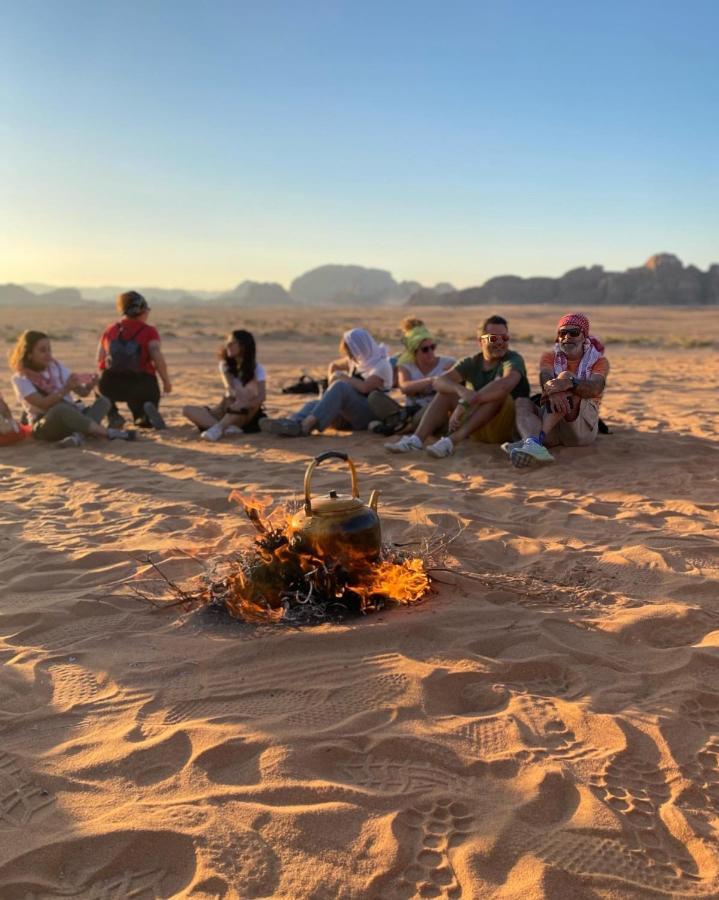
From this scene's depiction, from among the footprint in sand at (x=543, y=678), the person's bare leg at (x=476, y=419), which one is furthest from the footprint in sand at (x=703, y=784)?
the person's bare leg at (x=476, y=419)

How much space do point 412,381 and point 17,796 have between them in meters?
5.40

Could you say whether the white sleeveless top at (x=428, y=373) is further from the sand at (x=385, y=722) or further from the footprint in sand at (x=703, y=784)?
the footprint in sand at (x=703, y=784)

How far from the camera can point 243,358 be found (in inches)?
288

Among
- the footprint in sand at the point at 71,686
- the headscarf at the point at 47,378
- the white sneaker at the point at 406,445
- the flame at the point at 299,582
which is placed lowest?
the footprint in sand at the point at 71,686

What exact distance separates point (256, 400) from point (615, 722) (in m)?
5.70

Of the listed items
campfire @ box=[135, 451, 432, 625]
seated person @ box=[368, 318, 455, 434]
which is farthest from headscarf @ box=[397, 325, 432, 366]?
campfire @ box=[135, 451, 432, 625]

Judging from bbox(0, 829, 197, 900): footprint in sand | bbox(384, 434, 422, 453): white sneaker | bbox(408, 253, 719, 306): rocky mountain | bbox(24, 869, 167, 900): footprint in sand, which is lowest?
bbox(24, 869, 167, 900): footprint in sand

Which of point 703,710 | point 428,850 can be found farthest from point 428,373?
point 428,850

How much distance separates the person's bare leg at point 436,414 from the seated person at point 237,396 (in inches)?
74.9

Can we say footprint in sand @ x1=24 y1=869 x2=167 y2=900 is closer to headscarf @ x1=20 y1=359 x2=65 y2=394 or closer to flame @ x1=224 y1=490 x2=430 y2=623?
flame @ x1=224 y1=490 x2=430 y2=623

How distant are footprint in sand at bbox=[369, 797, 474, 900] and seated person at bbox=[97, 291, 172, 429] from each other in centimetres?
645

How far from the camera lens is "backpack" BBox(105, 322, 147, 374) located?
7.82 meters

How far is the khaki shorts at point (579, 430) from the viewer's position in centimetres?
604

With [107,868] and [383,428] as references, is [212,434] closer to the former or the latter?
[383,428]
